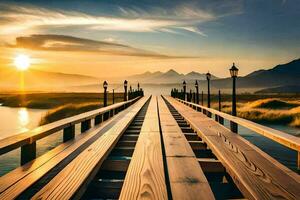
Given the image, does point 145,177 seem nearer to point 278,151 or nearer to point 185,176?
point 185,176

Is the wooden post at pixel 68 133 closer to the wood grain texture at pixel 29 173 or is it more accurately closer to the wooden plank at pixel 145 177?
the wood grain texture at pixel 29 173

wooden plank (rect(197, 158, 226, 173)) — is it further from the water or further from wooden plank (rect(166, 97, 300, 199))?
the water

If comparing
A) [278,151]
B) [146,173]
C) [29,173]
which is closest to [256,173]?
[146,173]

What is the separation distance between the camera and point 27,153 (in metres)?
4.14

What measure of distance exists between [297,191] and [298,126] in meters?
26.8

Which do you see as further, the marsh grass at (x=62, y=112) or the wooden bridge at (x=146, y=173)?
the marsh grass at (x=62, y=112)

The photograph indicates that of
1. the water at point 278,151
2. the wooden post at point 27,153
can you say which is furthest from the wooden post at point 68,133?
the water at point 278,151

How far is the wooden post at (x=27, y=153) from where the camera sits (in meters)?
4.09

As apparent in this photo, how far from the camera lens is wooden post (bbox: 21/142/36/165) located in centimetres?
409

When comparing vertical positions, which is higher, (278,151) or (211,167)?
(211,167)

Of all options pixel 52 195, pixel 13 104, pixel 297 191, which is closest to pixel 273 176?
pixel 297 191

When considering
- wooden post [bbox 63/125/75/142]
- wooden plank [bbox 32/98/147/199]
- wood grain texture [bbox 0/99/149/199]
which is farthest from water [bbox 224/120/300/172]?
wood grain texture [bbox 0/99/149/199]

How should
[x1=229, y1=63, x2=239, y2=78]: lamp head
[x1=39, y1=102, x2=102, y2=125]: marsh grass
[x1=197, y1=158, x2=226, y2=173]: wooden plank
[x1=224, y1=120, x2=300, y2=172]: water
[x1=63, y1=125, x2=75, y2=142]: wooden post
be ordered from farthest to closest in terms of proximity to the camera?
[x1=39, y1=102, x2=102, y2=125]: marsh grass < [x1=229, y1=63, x2=239, y2=78]: lamp head < [x1=224, y1=120, x2=300, y2=172]: water < [x1=63, y1=125, x2=75, y2=142]: wooden post < [x1=197, y1=158, x2=226, y2=173]: wooden plank

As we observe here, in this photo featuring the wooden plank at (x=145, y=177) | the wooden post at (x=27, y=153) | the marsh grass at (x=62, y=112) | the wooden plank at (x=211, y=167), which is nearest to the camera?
the wooden plank at (x=145, y=177)
